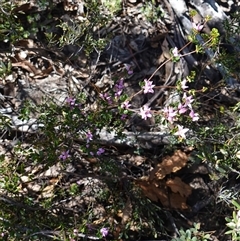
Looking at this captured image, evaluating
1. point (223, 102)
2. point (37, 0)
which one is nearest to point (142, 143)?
point (223, 102)

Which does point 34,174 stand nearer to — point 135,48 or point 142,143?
point 142,143

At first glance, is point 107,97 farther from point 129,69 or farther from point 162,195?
point 162,195

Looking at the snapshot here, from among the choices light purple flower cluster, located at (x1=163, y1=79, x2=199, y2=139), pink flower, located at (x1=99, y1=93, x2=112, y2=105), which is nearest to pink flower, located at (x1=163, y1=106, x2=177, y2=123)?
light purple flower cluster, located at (x1=163, y1=79, x2=199, y2=139)

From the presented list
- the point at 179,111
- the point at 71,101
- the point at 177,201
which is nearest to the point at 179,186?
the point at 177,201

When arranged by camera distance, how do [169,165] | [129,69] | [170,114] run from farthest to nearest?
[129,69], [169,165], [170,114]

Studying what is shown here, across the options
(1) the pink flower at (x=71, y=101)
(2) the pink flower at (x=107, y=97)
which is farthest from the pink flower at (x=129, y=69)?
(1) the pink flower at (x=71, y=101)

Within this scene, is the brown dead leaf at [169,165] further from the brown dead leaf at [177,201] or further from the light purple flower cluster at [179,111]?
the light purple flower cluster at [179,111]

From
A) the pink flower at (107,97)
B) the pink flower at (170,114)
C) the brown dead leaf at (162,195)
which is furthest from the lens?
the brown dead leaf at (162,195)

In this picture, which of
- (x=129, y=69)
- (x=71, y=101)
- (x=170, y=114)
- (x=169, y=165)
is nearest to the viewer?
(x=170, y=114)
